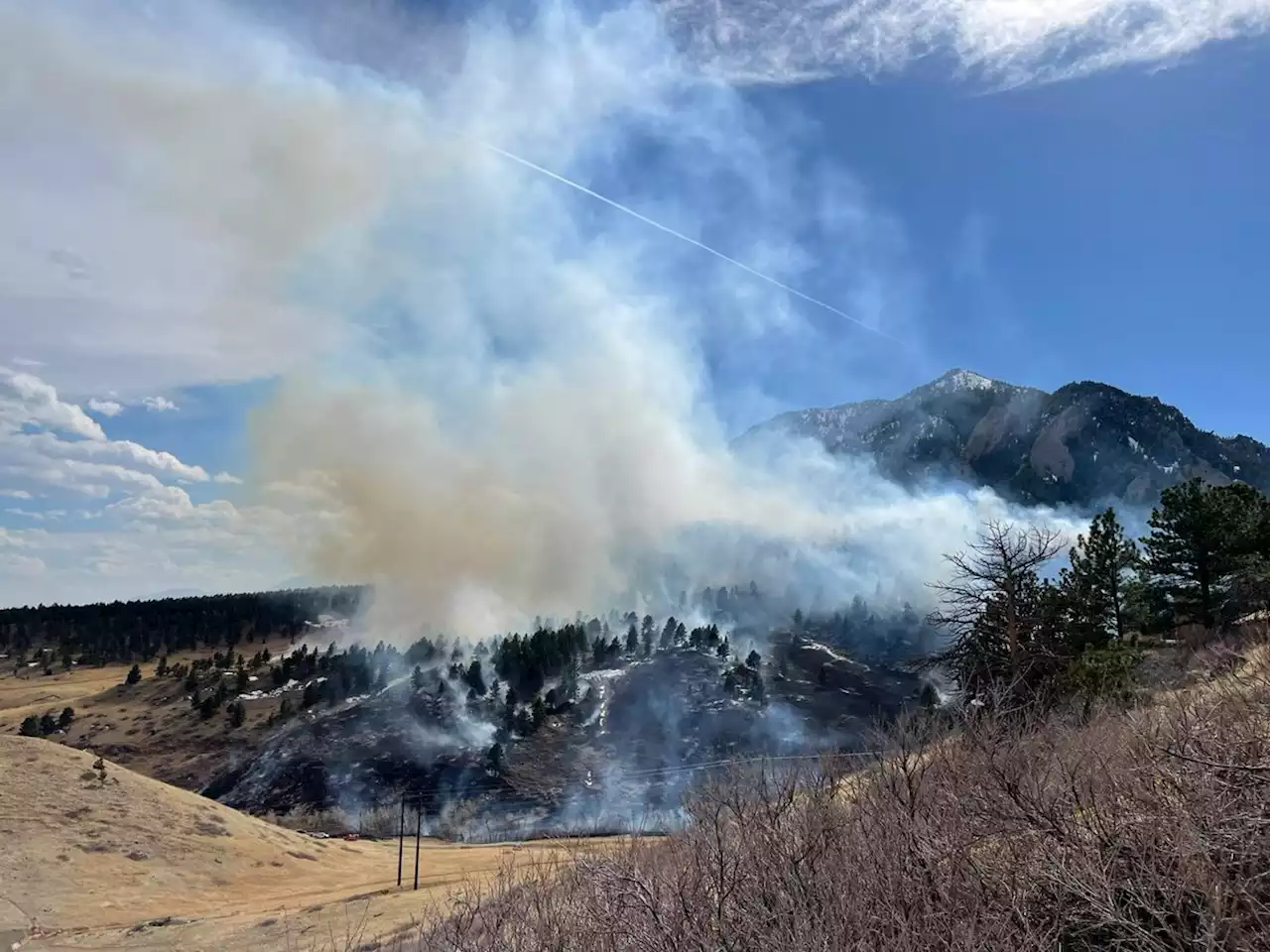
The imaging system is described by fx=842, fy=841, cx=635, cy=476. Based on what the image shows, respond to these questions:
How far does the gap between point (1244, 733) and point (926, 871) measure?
505cm

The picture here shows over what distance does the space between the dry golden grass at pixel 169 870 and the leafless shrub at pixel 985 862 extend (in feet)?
76.0

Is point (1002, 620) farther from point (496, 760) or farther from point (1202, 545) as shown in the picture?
point (496, 760)

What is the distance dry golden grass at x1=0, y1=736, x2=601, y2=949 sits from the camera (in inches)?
1641

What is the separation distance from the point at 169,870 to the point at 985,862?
59.4 metres

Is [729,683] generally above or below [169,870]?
above

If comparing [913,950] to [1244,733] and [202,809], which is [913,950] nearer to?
[1244,733]

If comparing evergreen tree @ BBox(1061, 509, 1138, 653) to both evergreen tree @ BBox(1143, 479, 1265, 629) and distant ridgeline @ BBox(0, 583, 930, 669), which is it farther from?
distant ridgeline @ BBox(0, 583, 930, 669)

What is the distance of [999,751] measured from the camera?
680 inches

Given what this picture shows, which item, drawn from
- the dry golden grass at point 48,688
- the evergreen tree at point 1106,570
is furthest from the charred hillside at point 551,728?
the evergreen tree at point 1106,570

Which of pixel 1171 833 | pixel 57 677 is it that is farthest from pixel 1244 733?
pixel 57 677

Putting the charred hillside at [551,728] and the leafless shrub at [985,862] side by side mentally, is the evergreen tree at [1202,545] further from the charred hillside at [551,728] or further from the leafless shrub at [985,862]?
the charred hillside at [551,728]

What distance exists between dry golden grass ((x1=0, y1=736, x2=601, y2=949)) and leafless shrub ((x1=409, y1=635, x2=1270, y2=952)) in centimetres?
2316

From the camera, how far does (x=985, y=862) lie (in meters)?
12.4

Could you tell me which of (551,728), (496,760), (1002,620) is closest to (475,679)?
(551,728)
